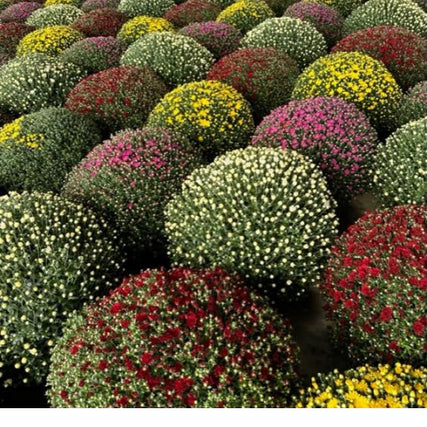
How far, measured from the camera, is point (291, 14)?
352 inches

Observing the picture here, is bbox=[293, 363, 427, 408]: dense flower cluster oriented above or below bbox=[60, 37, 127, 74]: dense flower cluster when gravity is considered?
below

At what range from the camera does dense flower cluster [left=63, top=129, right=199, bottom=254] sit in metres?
4.33

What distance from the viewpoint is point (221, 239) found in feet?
12.0

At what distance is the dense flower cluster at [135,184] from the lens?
4.33 m

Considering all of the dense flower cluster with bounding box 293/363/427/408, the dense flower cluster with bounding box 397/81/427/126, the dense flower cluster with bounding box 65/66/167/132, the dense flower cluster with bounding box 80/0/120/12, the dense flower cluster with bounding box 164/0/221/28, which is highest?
the dense flower cluster with bounding box 80/0/120/12

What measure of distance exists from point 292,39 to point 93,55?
3.22m

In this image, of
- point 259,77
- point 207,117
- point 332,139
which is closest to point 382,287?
point 332,139

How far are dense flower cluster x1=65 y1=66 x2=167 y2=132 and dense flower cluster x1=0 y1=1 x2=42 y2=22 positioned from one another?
6.90 meters

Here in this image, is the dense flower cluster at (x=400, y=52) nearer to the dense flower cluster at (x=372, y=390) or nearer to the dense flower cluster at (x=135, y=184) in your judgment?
the dense flower cluster at (x=135, y=184)

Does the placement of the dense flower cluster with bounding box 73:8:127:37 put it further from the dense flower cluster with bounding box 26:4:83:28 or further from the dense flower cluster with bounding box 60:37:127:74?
the dense flower cluster with bounding box 60:37:127:74

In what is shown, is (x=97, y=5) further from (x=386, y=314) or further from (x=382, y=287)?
(x=386, y=314)

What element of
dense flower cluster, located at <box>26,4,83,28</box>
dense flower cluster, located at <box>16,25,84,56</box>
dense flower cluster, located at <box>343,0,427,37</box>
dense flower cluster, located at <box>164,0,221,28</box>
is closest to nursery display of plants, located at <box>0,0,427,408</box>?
dense flower cluster, located at <box>343,0,427,37</box>

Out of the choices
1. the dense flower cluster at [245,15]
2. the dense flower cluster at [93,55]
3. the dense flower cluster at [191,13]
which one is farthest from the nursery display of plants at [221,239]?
the dense flower cluster at [191,13]

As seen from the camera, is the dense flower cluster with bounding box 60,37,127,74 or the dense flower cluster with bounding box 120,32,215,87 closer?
the dense flower cluster with bounding box 120,32,215,87
